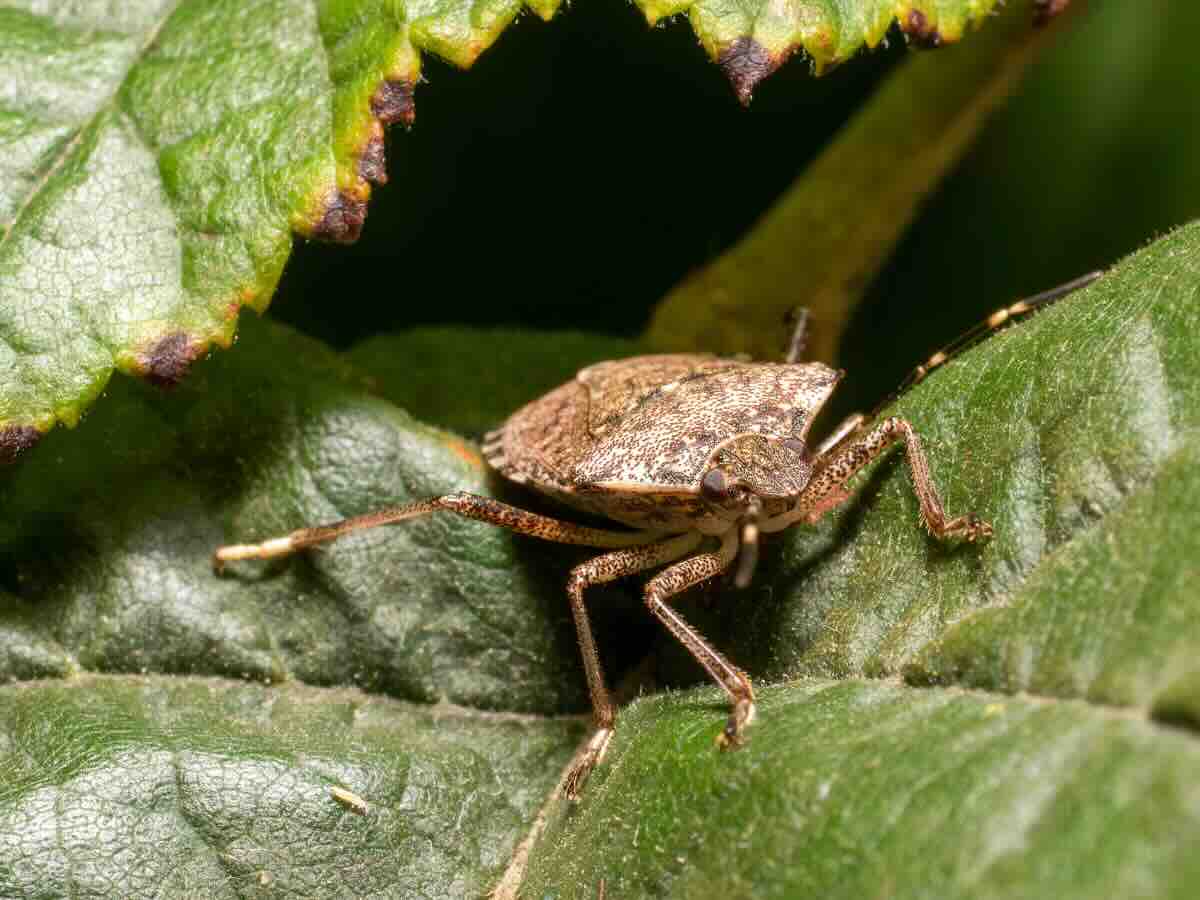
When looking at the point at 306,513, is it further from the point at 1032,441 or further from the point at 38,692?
the point at 1032,441

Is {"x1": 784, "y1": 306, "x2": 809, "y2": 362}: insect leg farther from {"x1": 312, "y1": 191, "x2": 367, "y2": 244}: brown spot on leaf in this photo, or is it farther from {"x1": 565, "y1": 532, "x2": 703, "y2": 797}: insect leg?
{"x1": 312, "y1": 191, "x2": 367, "y2": 244}: brown spot on leaf

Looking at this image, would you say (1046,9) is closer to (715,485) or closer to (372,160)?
(715,485)

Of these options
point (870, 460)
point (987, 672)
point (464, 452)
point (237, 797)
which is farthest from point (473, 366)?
point (987, 672)

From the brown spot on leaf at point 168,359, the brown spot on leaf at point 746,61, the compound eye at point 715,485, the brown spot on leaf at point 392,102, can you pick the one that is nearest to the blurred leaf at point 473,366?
the compound eye at point 715,485

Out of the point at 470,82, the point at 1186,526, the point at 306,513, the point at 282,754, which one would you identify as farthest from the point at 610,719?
the point at 470,82

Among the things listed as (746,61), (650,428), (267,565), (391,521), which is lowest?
(650,428)

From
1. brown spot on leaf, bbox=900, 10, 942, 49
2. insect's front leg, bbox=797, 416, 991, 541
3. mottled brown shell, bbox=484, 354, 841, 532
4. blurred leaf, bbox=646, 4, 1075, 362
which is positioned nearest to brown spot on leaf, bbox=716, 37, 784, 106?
brown spot on leaf, bbox=900, 10, 942, 49
